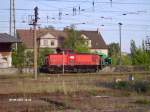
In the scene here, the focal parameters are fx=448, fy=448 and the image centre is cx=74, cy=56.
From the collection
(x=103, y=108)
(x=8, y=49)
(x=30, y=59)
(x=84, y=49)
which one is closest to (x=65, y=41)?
(x=84, y=49)

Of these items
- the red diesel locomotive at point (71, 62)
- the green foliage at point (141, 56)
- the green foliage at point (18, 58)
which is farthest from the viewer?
the green foliage at point (141, 56)

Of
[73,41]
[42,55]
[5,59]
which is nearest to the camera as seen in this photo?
[5,59]

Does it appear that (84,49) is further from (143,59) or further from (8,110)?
(8,110)

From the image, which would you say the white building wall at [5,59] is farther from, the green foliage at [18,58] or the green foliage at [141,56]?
the green foliage at [141,56]

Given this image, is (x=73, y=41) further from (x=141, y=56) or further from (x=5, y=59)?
(x=5, y=59)

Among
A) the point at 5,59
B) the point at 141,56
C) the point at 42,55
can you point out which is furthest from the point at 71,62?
the point at 42,55

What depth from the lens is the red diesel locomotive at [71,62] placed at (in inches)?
2397

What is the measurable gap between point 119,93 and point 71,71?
36.6m

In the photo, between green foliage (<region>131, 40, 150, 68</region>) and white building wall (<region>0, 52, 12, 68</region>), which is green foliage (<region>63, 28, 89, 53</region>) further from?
white building wall (<region>0, 52, 12, 68</region>)

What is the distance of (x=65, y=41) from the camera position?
9825 centimetres

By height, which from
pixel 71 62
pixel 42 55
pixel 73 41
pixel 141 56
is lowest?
pixel 71 62

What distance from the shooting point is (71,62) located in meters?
63.2

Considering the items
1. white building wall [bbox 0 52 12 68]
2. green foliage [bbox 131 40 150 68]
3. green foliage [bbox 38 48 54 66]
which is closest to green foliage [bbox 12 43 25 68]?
white building wall [bbox 0 52 12 68]

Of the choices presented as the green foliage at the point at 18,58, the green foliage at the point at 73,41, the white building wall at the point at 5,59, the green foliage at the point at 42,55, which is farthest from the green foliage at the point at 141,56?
the green foliage at the point at 73,41
